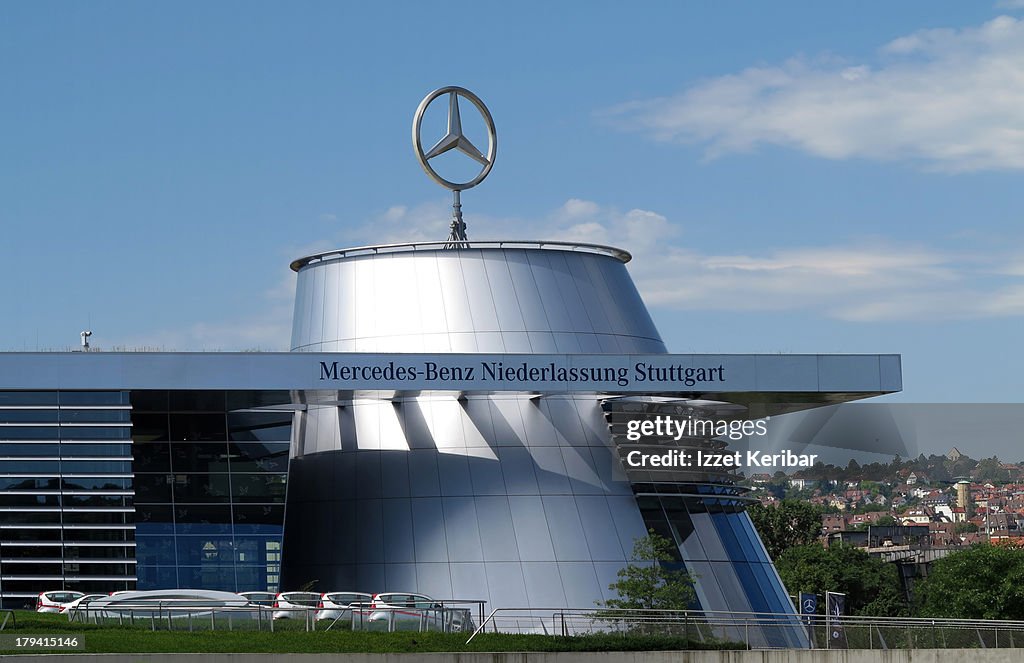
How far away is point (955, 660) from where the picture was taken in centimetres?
3716

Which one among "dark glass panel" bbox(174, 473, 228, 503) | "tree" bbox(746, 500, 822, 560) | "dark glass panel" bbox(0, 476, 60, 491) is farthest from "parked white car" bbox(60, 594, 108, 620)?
"tree" bbox(746, 500, 822, 560)

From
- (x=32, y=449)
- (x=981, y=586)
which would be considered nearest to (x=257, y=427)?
(x=32, y=449)

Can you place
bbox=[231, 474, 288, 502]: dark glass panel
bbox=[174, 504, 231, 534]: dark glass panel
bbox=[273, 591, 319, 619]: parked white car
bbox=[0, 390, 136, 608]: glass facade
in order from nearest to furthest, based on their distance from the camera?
bbox=[273, 591, 319, 619]: parked white car → bbox=[0, 390, 136, 608]: glass facade → bbox=[174, 504, 231, 534]: dark glass panel → bbox=[231, 474, 288, 502]: dark glass panel

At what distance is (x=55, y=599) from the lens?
39.2 metres

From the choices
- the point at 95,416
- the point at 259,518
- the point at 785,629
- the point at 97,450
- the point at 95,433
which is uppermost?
the point at 95,416

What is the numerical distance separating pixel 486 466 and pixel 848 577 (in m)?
52.5

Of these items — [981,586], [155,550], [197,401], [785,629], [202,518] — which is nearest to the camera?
[785,629]

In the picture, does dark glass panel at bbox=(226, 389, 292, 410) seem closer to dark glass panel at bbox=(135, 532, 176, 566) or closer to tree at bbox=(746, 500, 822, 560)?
dark glass panel at bbox=(135, 532, 176, 566)

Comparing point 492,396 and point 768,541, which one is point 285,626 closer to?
point 492,396

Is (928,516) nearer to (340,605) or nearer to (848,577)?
(848,577)

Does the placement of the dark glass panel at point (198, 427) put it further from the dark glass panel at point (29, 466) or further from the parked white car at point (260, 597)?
the parked white car at point (260, 597)

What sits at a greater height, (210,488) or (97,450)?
(97,450)

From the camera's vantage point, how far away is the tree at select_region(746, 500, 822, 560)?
108 m

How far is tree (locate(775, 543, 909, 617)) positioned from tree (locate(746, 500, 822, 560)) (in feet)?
38.6
